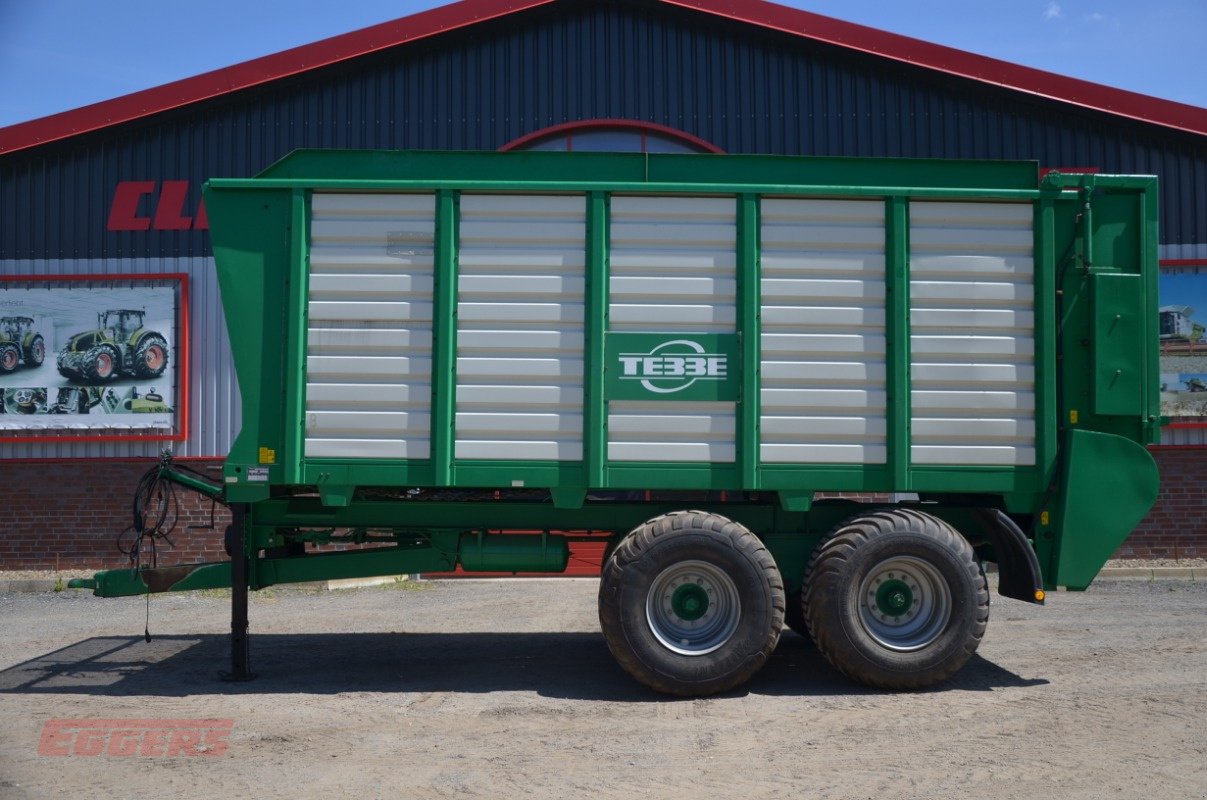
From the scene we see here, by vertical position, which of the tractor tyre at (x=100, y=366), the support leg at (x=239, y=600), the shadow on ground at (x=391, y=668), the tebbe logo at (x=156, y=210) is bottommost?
the shadow on ground at (x=391, y=668)

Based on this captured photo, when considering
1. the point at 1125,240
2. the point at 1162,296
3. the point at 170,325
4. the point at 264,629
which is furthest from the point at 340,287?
the point at 1162,296

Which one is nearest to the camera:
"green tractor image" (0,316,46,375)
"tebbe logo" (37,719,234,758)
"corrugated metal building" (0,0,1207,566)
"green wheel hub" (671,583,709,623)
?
"tebbe logo" (37,719,234,758)

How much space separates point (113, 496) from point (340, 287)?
798 cm

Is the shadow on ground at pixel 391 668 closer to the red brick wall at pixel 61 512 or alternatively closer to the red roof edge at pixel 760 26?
the red brick wall at pixel 61 512

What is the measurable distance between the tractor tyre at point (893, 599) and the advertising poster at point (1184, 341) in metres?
8.25

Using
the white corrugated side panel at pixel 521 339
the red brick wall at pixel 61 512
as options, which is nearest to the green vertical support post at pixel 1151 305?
the white corrugated side panel at pixel 521 339

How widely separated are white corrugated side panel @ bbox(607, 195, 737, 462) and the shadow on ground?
5.76ft

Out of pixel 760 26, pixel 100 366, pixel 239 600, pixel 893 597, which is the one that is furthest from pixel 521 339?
pixel 100 366

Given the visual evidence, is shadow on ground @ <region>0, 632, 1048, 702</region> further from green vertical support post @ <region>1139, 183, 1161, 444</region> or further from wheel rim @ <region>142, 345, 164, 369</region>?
wheel rim @ <region>142, 345, 164, 369</region>

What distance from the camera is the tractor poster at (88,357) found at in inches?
536

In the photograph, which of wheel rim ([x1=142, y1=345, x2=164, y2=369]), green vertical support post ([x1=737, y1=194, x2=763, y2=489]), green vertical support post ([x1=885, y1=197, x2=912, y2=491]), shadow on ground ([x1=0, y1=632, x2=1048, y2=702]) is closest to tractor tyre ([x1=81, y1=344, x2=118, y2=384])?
wheel rim ([x1=142, y1=345, x2=164, y2=369])

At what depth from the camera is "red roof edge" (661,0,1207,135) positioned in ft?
43.5

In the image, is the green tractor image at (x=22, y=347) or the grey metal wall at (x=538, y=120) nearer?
the grey metal wall at (x=538, y=120)

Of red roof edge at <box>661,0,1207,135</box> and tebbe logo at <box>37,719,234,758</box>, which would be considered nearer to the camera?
tebbe logo at <box>37,719,234,758</box>
